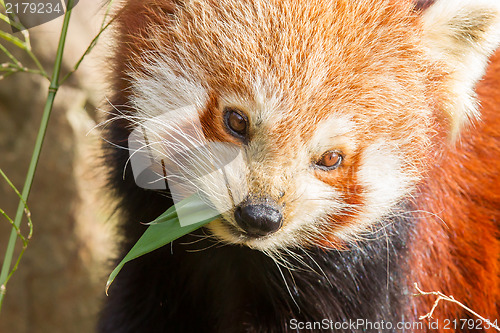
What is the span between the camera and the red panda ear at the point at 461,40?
2.68m

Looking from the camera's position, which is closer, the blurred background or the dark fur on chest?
the dark fur on chest

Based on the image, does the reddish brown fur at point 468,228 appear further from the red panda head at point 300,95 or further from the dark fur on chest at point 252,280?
the red panda head at point 300,95

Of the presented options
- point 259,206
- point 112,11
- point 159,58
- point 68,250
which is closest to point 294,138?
point 259,206

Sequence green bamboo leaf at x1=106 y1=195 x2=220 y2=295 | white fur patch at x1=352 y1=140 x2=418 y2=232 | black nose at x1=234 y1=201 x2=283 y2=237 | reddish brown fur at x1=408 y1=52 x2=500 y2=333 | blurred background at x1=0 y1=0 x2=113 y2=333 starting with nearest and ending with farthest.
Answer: black nose at x1=234 y1=201 x2=283 y2=237, green bamboo leaf at x1=106 y1=195 x2=220 y2=295, white fur patch at x1=352 y1=140 x2=418 y2=232, reddish brown fur at x1=408 y1=52 x2=500 y2=333, blurred background at x1=0 y1=0 x2=113 y2=333

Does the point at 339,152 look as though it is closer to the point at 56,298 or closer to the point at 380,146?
the point at 380,146

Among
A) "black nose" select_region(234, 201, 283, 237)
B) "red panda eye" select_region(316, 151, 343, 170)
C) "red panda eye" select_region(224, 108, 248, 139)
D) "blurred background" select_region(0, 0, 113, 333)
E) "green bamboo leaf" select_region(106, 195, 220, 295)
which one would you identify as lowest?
"blurred background" select_region(0, 0, 113, 333)

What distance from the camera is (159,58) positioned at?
264cm

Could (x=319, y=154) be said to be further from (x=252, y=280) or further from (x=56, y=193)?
(x=56, y=193)

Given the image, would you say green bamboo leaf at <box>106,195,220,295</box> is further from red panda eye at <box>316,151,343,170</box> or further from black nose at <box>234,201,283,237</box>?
red panda eye at <box>316,151,343,170</box>

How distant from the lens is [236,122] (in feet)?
8.04

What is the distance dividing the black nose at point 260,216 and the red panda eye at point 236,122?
1.06ft

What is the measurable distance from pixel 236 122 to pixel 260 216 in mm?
429

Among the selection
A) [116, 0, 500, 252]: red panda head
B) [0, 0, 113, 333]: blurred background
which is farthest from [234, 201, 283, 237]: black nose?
[0, 0, 113, 333]: blurred background

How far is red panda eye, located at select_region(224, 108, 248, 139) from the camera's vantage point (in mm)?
2441
